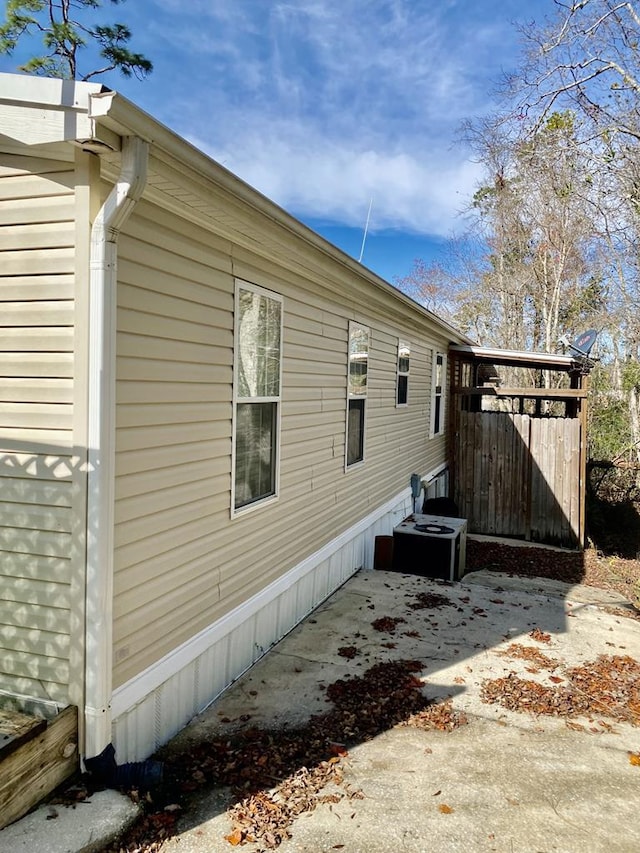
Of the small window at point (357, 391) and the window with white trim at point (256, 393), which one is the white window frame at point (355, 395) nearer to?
the small window at point (357, 391)

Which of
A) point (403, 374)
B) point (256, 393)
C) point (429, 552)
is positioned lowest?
point (429, 552)

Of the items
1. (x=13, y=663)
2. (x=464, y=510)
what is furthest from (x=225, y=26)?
(x=13, y=663)

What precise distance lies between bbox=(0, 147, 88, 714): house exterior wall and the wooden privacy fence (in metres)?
9.45

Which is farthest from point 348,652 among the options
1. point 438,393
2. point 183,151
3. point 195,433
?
point 438,393

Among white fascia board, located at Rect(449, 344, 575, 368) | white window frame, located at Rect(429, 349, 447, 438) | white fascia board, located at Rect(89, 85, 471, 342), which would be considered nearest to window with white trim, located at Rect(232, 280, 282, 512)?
white fascia board, located at Rect(89, 85, 471, 342)

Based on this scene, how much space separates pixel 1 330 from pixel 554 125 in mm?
9954

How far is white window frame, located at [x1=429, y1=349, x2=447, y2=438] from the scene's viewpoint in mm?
11023

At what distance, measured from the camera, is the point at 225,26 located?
1291cm

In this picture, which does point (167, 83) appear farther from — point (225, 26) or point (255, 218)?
point (255, 218)

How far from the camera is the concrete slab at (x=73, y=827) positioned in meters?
2.27

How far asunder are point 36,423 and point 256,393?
185 centimetres

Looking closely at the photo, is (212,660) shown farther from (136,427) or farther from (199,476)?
(136,427)

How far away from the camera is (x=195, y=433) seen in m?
3.52

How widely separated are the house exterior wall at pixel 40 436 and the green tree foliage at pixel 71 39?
12.9m
